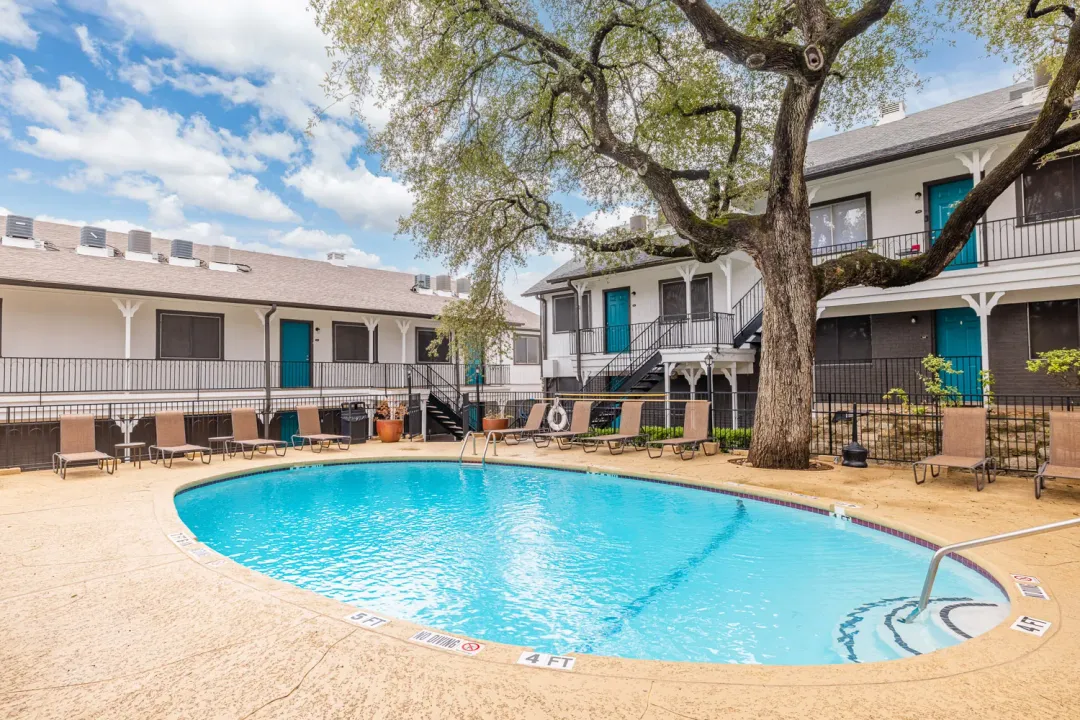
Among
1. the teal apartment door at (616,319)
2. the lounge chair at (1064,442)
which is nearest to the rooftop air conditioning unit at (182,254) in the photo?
the teal apartment door at (616,319)

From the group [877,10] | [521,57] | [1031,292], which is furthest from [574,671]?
Result: [1031,292]

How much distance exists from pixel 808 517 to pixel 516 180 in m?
9.91

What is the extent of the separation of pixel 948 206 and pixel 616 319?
10456mm

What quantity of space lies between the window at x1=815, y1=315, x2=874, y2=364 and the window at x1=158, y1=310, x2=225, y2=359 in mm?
17733

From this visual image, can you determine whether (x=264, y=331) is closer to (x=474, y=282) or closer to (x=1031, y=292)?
(x=474, y=282)

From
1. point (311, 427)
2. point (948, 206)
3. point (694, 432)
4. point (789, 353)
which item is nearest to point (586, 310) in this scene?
point (694, 432)

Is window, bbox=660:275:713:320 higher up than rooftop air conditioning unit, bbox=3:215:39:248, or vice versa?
rooftop air conditioning unit, bbox=3:215:39:248

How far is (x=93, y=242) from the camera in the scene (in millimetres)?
17016

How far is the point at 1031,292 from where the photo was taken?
42.8ft

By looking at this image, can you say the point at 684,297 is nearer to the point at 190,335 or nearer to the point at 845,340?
the point at 845,340

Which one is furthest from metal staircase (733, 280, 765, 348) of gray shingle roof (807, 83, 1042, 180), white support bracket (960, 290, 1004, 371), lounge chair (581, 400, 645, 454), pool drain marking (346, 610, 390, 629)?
pool drain marking (346, 610, 390, 629)

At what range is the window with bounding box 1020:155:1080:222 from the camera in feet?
41.4

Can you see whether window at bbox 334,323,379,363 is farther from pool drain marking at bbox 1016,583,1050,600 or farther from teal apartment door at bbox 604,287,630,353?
pool drain marking at bbox 1016,583,1050,600

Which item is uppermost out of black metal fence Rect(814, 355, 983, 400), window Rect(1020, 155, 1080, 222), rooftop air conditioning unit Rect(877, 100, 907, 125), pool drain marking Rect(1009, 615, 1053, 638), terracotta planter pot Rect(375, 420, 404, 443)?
rooftop air conditioning unit Rect(877, 100, 907, 125)
